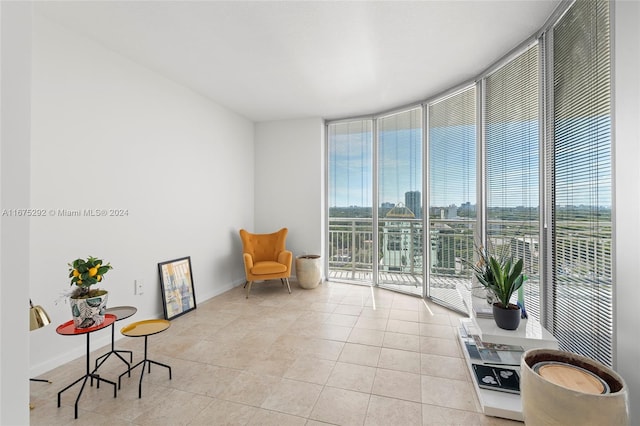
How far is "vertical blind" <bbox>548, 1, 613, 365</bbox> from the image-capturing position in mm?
1701

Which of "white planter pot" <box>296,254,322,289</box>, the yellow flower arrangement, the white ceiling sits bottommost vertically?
"white planter pot" <box>296,254,322,289</box>

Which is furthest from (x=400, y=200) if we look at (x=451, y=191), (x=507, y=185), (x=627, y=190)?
(x=627, y=190)

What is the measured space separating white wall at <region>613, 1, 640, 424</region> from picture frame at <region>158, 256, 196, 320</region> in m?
3.70

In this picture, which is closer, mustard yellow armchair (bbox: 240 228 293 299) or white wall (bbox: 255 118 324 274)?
mustard yellow armchair (bbox: 240 228 293 299)

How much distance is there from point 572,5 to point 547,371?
2.36m

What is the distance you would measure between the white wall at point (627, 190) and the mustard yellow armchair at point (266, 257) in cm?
339

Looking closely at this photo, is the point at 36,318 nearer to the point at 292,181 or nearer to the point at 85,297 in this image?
the point at 85,297

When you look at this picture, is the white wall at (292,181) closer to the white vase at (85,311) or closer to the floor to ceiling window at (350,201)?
the floor to ceiling window at (350,201)

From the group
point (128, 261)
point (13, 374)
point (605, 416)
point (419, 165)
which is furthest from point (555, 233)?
point (128, 261)

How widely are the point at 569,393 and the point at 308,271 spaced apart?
11.2 feet

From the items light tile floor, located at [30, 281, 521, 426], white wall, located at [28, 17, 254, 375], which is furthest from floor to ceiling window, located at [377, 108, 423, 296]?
white wall, located at [28, 17, 254, 375]

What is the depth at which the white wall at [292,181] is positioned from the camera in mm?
4742

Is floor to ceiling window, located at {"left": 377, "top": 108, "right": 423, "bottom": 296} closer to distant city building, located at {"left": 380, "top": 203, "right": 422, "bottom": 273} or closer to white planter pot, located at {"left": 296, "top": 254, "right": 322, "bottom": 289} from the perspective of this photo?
distant city building, located at {"left": 380, "top": 203, "right": 422, "bottom": 273}

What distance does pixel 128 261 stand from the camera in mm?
2867
